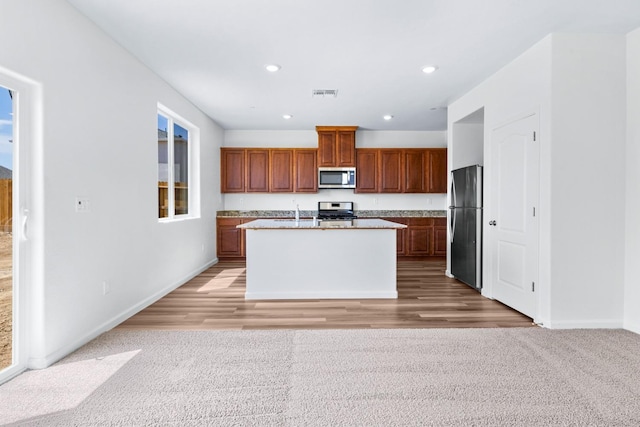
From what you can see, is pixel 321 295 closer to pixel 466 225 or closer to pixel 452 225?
pixel 466 225

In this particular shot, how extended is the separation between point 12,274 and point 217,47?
2.39m

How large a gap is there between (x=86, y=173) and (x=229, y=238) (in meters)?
4.07

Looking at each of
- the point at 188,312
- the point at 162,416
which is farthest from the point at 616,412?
the point at 188,312

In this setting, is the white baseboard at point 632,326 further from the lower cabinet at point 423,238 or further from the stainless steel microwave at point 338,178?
the stainless steel microwave at point 338,178

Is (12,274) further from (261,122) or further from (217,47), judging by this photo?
(261,122)

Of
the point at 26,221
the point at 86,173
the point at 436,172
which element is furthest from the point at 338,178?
the point at 26,221

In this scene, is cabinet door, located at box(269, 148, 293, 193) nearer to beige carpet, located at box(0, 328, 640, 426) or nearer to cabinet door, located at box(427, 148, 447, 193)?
cabinet door, located at box(427, 148, 447, 193)

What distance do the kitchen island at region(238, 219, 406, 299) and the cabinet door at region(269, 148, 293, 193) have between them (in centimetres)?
Result: 280

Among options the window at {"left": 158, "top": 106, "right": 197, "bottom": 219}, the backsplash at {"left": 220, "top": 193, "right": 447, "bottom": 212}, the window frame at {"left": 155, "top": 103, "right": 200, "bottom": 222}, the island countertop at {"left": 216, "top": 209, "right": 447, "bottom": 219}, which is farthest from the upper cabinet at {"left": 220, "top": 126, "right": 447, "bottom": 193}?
the window at {"left": 158, "top": 106, "right": 197, "bottom": 219}

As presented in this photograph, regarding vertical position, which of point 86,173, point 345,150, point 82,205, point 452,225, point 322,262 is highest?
point 345,150

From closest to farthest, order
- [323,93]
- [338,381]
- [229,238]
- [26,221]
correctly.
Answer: [338,381], [26,221], [323,93], [229,238]

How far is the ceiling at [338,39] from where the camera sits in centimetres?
268

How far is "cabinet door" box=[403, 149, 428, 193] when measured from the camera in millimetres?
7023

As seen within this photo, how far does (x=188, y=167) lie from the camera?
5.67 metres
